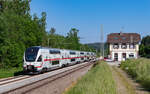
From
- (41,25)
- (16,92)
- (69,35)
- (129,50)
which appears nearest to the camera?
(16,92)

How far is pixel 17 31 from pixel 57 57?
905 centimetres

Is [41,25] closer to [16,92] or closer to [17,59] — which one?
[17,59]

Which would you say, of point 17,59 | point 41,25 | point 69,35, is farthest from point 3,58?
point 69,35

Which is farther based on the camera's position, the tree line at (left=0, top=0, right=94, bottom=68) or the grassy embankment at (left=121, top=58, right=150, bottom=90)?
the tree line at (left=0, top=0, right=94, bottom=68)

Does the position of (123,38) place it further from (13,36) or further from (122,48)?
(13,36)

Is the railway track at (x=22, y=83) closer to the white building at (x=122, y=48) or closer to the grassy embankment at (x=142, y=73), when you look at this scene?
the grassy embankment at (x=142, y=73)

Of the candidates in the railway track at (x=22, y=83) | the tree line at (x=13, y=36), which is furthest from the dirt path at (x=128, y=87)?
the tree line at (x=13, y=36)

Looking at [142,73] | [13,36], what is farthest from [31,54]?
[142,73]

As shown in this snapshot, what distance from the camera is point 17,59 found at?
32562 mm

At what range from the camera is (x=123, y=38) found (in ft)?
241

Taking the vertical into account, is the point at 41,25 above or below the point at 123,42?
above

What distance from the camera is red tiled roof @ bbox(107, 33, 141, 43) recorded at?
Result: 234ft

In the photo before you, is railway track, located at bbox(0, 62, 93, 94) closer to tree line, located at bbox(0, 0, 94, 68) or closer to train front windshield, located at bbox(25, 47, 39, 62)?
train front windshield, located at bbox(25, 47, 39, 62)

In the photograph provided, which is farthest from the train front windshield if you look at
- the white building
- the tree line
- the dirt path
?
the white building
